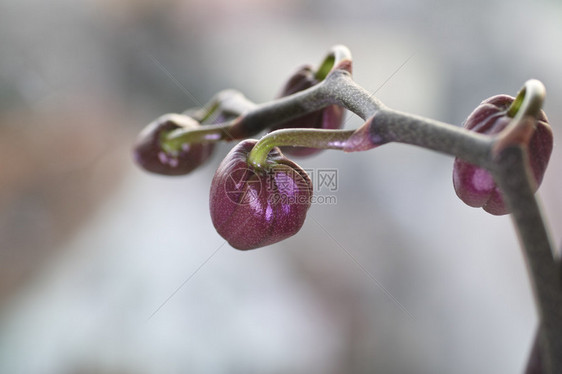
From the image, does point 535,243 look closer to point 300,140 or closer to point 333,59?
point 300,140

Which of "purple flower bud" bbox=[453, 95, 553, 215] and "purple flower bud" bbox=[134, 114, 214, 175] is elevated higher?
"purple flower bud" bbox=[134, 114, 214, 175]

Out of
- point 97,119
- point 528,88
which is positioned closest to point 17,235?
point 97,119

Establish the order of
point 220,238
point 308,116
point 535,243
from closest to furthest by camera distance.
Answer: point 535,243
point 308,116
point 220,238

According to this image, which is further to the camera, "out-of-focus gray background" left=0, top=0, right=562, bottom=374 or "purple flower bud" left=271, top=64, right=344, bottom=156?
"out-of-focus gray background" left=0, top=0, right=562, bottom=374

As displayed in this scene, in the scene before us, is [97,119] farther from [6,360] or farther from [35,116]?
[6,360]

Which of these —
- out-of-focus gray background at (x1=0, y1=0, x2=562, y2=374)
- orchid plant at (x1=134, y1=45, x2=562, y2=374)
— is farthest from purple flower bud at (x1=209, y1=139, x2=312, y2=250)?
out-of-focus gray background at (x1=0, y1=0, x2=562, y2=374)

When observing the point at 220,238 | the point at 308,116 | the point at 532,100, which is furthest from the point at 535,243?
the point at 220,238

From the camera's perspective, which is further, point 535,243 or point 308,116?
point 308,116

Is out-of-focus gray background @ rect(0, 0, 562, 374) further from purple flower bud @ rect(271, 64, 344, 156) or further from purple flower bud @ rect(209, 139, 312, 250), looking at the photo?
purple flower bud @ rect(209, 139, 312, 250)
